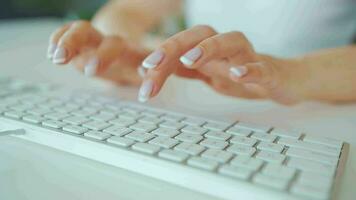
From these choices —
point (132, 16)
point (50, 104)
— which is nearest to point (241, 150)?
point (50, 104)

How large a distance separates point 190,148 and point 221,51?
140 millimetres

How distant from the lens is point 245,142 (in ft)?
1.08

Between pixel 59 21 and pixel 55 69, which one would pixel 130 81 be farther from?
pixel 59 21

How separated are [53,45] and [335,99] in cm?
38

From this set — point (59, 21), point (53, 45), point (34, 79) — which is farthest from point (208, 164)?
point (59, 21)

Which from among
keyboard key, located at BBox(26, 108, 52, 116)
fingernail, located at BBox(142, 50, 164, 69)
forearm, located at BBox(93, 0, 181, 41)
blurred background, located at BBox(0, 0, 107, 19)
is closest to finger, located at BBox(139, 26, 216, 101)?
fingernail, located at BBox(142, 50, 164, 69)

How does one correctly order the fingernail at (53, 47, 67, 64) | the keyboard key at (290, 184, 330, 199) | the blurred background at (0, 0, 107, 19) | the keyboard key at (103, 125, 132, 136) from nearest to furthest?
1. the keyboard key at (290, 184, 330, 199)
2. the keyboard key at (103, 125, 132, 136)
3. the fingernail at (53, 47, 67, 64)
4. the blurred background at (0, 0, 107, 19)

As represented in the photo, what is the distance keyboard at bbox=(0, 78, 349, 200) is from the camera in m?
0.26

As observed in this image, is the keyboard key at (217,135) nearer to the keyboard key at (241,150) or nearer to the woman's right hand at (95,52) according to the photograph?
the keyboard key at (241,150)

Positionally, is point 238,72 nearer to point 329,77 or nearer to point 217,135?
point 217,135

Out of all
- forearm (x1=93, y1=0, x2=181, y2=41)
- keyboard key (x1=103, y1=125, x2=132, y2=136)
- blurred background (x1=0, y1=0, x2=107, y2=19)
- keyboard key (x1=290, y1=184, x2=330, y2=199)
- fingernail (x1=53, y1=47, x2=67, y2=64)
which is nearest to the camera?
keyboard key (x1=290, y1=184, x2=330, y2=199)

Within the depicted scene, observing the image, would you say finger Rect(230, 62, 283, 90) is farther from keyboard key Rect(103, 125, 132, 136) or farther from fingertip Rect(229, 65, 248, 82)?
keyboard key Rect(103, 125, 132, 136)

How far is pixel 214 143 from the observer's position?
12.7 inches

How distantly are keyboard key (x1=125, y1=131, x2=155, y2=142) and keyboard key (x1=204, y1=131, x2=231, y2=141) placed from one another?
5 cm
